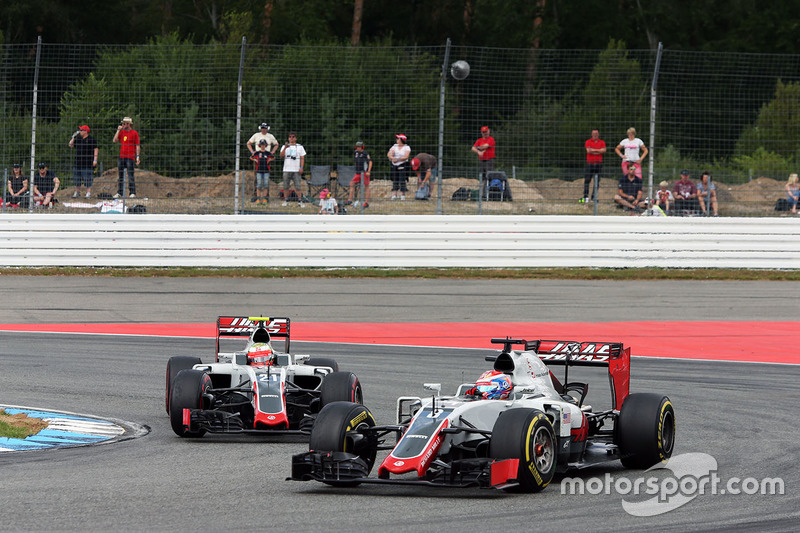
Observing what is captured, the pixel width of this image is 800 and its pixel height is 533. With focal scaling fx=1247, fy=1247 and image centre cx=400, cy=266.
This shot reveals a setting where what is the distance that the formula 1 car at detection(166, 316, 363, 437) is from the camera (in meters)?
9.61

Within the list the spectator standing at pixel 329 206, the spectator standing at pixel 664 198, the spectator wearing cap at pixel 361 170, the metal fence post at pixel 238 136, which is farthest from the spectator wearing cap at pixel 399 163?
the spectator standing at pixel 664 198

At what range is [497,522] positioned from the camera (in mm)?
6727

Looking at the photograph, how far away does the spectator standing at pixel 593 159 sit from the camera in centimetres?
2286

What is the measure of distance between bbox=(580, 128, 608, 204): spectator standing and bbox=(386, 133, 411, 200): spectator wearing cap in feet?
10.9

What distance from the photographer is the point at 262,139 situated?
2269 centimetres

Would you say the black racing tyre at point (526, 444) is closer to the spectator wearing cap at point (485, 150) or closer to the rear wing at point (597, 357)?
the rear wing at point (597, 357)

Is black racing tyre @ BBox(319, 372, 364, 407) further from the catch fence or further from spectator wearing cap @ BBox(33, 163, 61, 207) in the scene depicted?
spectator wearing cap @ BBox(33, 163, 61, 207)

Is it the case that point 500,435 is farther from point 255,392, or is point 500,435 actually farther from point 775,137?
point 775,137

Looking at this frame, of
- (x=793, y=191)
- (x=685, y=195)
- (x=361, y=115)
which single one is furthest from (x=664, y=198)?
(x=361, y=115)

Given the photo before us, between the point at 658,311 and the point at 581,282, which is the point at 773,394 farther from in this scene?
the point at 581,282

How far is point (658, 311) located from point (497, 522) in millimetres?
12472

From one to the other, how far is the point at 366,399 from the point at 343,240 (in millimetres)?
10494

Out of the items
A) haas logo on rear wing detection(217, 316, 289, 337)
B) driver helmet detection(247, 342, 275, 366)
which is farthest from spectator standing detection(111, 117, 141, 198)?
driver helmet detection(247, 342, 275, 366)

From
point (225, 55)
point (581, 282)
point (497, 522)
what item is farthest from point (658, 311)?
point (497, 522)
